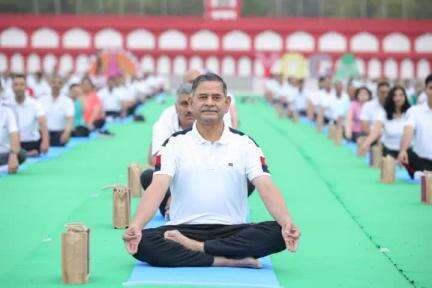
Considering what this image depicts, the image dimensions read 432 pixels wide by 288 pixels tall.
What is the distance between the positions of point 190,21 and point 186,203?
61.5 metres

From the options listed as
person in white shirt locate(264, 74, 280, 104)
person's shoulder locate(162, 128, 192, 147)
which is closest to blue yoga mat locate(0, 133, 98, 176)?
person's shoulder locate(162, 128, 192, 147)

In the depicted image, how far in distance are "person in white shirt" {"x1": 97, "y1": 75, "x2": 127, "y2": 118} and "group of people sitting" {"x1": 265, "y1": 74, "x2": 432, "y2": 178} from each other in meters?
4.79

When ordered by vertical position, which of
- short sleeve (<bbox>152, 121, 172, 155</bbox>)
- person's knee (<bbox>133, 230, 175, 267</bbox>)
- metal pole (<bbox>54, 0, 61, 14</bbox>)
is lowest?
person's knee (<bbox>133, 230, 175, 267</bbox>)

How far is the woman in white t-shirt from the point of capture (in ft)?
56.4

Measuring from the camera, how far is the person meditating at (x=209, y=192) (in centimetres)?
854

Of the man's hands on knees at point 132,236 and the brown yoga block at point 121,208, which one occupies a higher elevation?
the man's hands on knees at point 132,236

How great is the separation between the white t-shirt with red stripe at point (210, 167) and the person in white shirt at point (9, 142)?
7594 mm

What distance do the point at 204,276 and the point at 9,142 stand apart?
8.79m

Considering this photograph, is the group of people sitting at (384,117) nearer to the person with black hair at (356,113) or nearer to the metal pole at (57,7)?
the person with black hair at (356,113)

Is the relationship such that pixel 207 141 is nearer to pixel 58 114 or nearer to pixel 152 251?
pixel 152 251

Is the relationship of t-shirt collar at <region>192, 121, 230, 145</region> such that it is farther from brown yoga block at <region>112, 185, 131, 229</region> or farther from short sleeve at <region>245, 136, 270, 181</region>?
brown yoga block at <region>112, 185, 131, 229</region>

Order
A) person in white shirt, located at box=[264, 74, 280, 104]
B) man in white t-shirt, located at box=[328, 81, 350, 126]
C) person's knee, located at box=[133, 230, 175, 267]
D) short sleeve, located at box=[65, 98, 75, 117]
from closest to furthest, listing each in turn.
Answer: person's knee, located at box=[133, 230, 175, 267], short sleeve, located at box=[65, 98, 75, 117], man in white t-shirt, located at box=[328, 81, 350, 126], person in white shirt, located at box=[264, 74, 280, 104]

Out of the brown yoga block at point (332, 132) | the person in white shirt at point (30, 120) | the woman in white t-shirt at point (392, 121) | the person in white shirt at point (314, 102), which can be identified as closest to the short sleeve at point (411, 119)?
the woman in white t-shirt at point (392, 121)

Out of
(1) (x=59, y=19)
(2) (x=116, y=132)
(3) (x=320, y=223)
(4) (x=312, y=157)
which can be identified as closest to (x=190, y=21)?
(1) (x=59, y=19)
